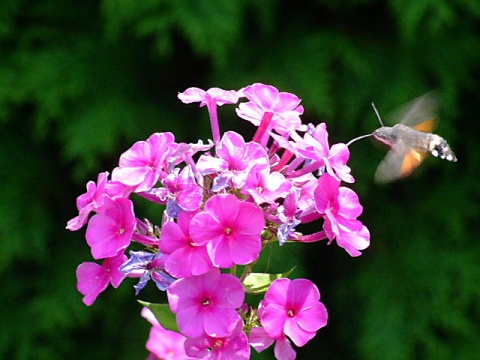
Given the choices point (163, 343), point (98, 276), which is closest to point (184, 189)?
point (98, 276)

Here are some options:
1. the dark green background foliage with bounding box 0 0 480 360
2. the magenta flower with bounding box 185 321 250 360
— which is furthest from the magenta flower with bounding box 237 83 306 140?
the dark green background foliage with bounding box 0 0 480 360

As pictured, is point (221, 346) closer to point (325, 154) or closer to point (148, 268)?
point (148, 268)

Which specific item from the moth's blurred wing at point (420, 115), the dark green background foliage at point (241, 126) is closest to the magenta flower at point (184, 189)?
the moth's blurred wing at point (420, 115)

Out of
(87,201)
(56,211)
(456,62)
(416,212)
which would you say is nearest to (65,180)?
(56,211)

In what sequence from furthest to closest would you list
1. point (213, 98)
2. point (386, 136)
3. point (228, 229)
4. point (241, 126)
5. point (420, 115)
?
1. point (241, 126)
2. point (420, 115)
3. point (386, 136)
4. point (213, 98)
5. point (228, 229)

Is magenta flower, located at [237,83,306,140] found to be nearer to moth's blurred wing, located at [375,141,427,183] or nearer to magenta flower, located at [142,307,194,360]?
moth's blurred wing, located at [375,141,427,183]

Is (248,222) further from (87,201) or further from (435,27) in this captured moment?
(435,27)

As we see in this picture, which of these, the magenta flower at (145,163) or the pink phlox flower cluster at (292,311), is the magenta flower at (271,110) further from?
the pink phlox flower cluster at (292,311)
